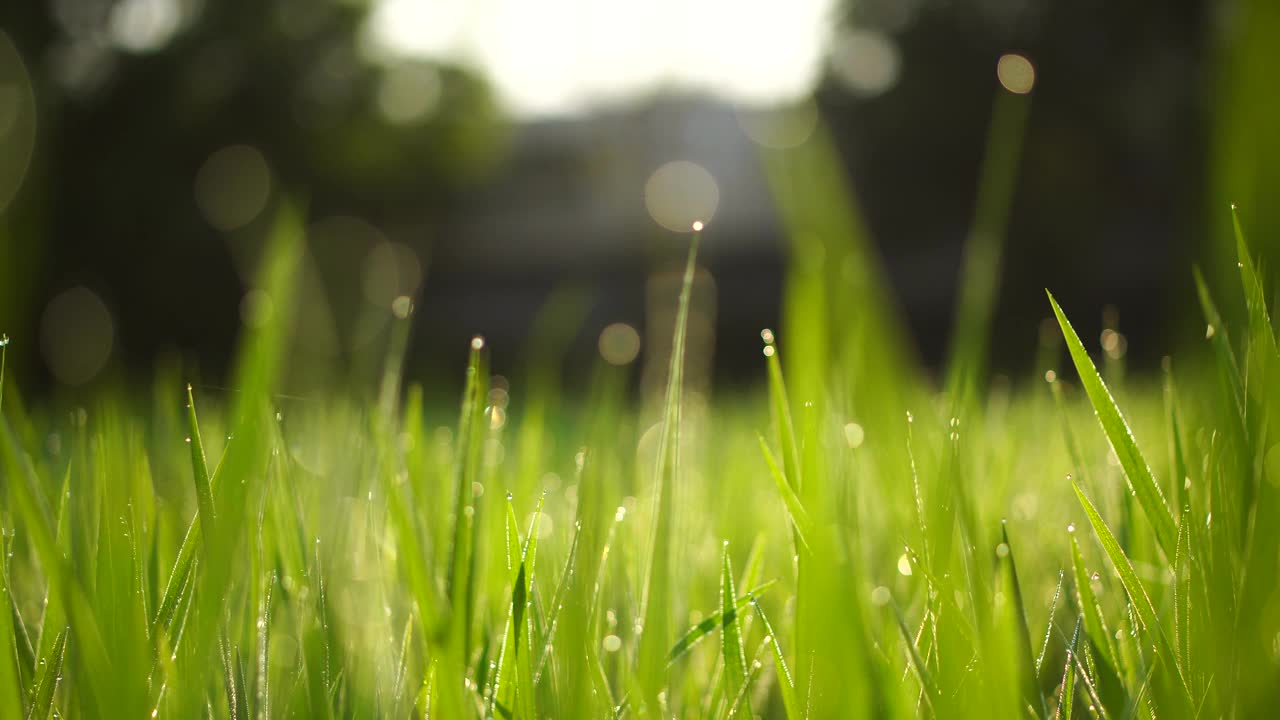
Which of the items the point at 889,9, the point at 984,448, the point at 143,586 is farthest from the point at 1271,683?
the point at 889,9

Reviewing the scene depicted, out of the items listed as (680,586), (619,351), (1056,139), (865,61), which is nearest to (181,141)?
(865,61)

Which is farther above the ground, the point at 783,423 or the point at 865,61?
the point at 865,61

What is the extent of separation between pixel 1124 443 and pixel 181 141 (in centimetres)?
977

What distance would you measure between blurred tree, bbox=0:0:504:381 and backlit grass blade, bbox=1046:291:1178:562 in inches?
313

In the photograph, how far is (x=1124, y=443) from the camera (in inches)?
12.0

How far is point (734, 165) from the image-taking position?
616 inches

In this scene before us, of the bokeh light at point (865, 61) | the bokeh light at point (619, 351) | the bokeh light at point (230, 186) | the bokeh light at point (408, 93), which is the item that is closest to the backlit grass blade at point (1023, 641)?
the bokeh light at point (619, 351)

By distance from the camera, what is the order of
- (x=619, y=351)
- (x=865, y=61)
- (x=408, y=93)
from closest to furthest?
(x=619, y=351) < (x=865, y=61) < (x=408, y=93)

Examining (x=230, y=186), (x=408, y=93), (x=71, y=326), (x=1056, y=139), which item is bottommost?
(x=71, y=326)

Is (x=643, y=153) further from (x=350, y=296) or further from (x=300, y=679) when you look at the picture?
(x=300, y=679)

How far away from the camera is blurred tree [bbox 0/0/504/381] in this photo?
7.70 m

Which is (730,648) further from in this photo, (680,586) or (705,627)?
(680,586)

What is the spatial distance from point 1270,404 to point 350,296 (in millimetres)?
7104

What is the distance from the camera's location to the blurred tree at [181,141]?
7.70m
